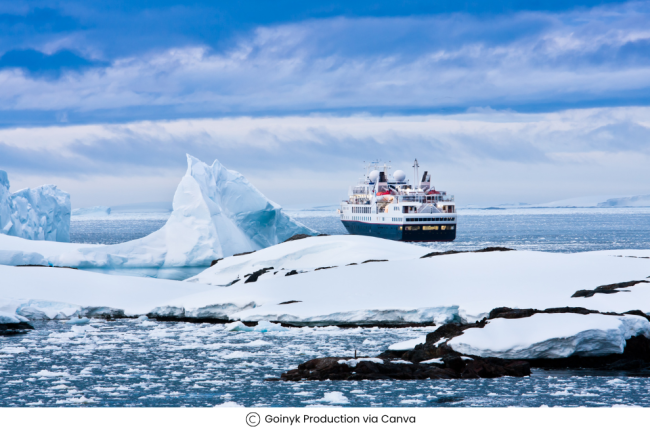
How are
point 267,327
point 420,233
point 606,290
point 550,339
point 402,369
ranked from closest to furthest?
point 402,369 < point 550,339 < point 267,327 < point 606,290 < point 420,233

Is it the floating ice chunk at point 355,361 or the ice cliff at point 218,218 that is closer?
the floating ice chunk at point 355,361

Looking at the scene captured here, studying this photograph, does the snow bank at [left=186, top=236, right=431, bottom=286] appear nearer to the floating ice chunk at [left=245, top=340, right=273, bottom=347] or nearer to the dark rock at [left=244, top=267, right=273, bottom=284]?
the dark rock at [left=244, top=267, right=273, bottom=284]

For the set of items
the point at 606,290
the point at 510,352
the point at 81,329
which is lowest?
the point at 81,329

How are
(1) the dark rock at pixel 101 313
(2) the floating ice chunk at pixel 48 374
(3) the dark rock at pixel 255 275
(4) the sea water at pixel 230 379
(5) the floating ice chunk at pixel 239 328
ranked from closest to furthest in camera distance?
(4) the sea water at pixel 230 379 < (2) the floating ice chunk at pixel 48 374 < (5) the floating ice chunk at pixel 239 328 < (1) the dark rock at pixel 101 313 < (3) the dark rock at pixel 255 275

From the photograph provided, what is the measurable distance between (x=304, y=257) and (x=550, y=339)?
63.6 feet

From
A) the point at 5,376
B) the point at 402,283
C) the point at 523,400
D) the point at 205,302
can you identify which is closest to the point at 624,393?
the point at 523,400

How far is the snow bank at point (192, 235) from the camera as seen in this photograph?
3606 centimetres

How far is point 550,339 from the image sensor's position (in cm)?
1427

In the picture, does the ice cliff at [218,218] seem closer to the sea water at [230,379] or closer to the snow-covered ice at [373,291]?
Result: the snow-covered ice at [373,291]

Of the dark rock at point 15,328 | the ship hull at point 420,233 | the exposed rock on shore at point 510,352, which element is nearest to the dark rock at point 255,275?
the dark rock at point 15,328

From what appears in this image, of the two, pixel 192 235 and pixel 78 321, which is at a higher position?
pixel 192 235

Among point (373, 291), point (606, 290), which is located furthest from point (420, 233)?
point (606, 290)

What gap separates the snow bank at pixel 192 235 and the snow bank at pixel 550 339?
23.7 meters

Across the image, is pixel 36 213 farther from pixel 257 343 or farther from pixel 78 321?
pixel 257 343
